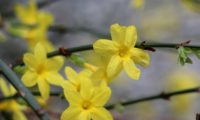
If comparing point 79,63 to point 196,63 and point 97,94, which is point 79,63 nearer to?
point 97,94

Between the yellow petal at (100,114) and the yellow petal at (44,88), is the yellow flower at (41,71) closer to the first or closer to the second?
the yellow petal at (44,88)

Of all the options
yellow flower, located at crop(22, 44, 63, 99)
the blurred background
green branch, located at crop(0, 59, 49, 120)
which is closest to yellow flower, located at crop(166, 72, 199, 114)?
A: the blurred background

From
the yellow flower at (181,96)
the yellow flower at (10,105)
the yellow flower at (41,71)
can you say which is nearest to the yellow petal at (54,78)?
the yellow flower at (41,71)

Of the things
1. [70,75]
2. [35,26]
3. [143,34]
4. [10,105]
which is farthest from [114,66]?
[143,34]

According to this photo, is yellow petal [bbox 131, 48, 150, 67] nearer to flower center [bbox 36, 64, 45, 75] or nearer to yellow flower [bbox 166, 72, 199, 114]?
flower center [bbox 36, 64, 45, 75]

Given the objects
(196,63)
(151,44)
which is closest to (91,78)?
(151,44)
